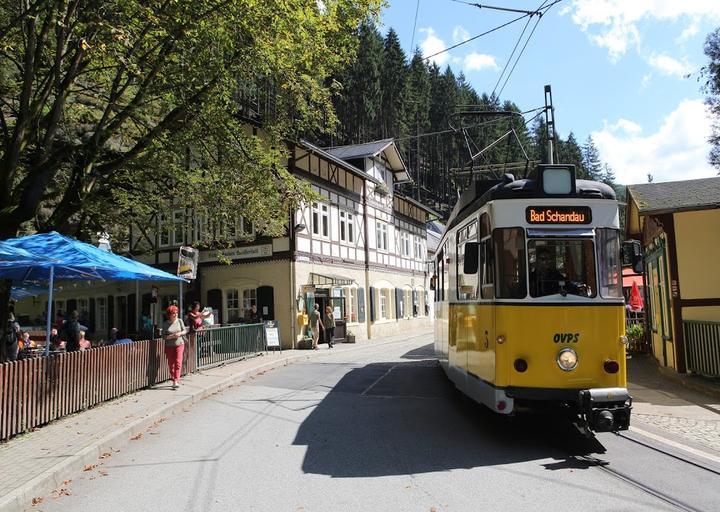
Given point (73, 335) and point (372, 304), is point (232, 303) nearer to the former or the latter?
point (372, 304)

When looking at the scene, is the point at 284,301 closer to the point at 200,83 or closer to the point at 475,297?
the point at 200,83

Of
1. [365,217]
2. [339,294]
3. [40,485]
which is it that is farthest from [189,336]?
[365,217]

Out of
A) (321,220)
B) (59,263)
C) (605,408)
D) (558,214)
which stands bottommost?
(605,408)

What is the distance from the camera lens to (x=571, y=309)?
633cm

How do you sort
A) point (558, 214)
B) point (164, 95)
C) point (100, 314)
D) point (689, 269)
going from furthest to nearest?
point (100, 314), point (164, 95), point (689, 269), point (558, 214)

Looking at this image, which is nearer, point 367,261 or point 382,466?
point 382,466

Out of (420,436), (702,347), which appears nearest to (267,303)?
(702,347)

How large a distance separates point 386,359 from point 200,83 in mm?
10368

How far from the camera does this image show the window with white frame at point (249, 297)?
2427 centimetres

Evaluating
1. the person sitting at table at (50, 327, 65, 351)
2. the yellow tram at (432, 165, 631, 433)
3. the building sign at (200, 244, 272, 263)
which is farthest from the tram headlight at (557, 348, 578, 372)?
the building sign at (200, 244, 272, 263)

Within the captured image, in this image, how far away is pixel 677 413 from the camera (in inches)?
336

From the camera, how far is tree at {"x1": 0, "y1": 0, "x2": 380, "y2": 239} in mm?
9781

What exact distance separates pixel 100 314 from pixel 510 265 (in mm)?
28724

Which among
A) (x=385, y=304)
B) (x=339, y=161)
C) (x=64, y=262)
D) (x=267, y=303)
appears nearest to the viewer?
(x=64, y=262)
